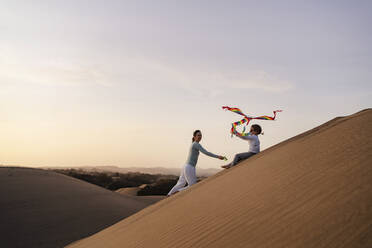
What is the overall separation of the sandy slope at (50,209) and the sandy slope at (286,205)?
389 centimetres

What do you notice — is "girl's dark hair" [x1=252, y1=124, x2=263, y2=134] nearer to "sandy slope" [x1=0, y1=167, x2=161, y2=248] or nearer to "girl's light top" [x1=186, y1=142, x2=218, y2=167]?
"girl's light top" [x1=186, y1=142, x2=218, y2=167]

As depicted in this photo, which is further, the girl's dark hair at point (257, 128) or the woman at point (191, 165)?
the woman at point (191, 165)

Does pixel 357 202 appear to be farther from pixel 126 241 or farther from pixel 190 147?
pixel 190 147

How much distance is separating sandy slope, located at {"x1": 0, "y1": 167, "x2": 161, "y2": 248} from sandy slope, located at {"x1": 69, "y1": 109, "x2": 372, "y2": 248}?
3886 millimetres

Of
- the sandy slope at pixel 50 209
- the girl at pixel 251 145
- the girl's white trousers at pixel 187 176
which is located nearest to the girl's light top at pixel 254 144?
the girl at pixel 251 145

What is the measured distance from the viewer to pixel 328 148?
473cm

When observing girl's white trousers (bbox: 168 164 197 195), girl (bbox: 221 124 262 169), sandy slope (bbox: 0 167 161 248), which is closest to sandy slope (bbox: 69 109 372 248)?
girl (bbox: 221 124 262 169)

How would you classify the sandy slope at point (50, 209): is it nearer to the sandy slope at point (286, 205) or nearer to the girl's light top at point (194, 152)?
the sandy slope at point (286, 205)

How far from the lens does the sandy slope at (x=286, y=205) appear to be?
261 cm

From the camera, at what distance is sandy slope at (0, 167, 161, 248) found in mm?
8688

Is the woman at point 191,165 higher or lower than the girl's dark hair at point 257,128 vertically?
lower

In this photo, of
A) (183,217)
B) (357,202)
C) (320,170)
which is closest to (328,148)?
(320,170)

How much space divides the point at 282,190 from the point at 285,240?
1.21 metres

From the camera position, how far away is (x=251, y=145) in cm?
721
